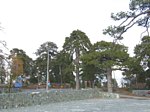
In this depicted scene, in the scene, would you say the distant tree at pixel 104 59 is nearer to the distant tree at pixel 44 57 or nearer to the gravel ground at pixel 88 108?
the gravel ground at pixel 88 108

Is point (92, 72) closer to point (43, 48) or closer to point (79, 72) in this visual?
point (79, 72)

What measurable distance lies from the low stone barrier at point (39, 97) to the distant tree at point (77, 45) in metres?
17.6

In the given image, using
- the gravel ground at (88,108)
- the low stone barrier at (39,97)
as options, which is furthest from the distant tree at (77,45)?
the gravel ground at (88,108)

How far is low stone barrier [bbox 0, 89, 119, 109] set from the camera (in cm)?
1984

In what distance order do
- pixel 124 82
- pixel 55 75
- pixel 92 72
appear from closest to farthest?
pixel 92 72 < pixel 124 82 < pixel 55 75

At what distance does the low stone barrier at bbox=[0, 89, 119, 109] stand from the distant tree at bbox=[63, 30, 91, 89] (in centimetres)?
1759

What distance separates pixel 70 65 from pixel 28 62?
696 inches

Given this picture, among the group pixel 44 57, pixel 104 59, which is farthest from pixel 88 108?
pixel 44 57

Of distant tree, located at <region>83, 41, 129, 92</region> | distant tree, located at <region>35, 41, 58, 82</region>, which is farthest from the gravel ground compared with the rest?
distant tree, located at <region>35, 41, 58, 82</region>

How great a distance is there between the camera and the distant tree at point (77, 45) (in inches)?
1840

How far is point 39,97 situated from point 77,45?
2497 cm

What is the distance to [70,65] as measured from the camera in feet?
155

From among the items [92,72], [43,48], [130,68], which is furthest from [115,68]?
[43,48]

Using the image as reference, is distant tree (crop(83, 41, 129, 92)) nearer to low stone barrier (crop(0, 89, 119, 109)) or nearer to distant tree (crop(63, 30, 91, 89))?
distant tree (crop(63, 30, 91, 89))
